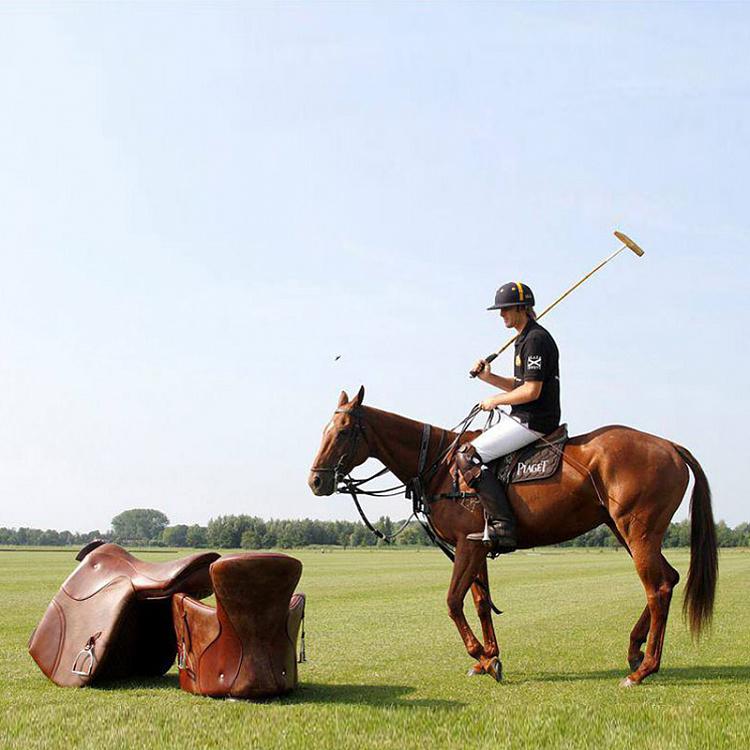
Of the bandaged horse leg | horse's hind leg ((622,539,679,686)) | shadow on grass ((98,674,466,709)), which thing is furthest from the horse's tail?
shadow on grass ((98,674,466,709))

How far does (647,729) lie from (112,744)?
11.6 feet

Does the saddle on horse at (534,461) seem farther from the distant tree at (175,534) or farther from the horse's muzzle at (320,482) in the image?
the distant tree at (175,534)

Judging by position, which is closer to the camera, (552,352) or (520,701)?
(520,701)

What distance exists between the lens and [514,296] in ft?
31.4

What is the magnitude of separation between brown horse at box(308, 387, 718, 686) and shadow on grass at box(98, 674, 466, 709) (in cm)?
126

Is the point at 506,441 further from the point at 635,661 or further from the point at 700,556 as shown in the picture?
the point at 635,661

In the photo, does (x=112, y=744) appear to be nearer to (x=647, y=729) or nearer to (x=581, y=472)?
(x=647, y=729)

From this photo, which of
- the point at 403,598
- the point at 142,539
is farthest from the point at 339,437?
the point at 142,539

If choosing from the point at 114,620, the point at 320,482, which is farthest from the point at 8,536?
the point at 114,620

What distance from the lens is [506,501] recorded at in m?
9.20

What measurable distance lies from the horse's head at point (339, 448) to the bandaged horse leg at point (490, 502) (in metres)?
1.12

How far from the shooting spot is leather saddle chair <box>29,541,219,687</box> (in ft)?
26.7

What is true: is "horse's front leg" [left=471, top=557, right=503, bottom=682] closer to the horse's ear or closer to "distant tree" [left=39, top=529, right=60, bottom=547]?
the horse's ear

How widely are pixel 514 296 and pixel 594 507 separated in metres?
2.29
